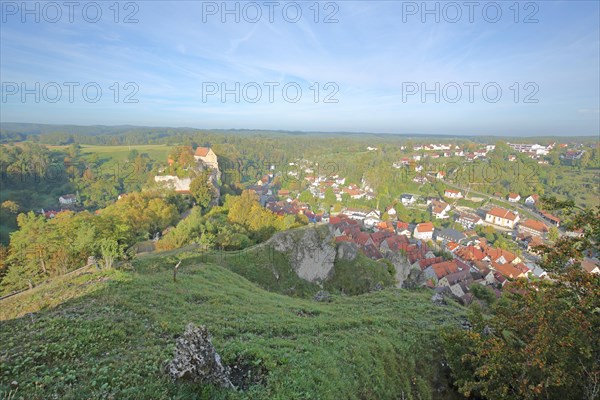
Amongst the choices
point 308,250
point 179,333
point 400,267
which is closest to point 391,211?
point 400,267

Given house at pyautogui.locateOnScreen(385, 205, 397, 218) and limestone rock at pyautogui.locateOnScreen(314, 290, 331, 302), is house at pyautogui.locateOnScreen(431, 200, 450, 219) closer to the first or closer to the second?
house at pyautogui.locateOnScreen(385, 205, 397, 218)

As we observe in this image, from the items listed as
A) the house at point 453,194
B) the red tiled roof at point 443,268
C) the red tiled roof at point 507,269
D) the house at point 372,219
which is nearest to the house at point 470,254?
the red tiled roof at point 507,269

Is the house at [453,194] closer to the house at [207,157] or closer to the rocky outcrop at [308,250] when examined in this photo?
the house at [207,157]

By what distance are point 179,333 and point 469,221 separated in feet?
286

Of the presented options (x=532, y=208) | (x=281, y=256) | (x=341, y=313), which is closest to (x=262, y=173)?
(x=532, y=208)

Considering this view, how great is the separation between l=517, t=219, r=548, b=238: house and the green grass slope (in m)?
76.1

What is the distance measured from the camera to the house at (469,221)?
81181 millimetres

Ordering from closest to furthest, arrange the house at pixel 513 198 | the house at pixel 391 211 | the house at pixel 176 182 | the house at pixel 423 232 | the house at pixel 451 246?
1. the house at pixel 176 182
2. the house at pixel 451 246
3. the house at pixel 423 232
4. the house at pixel 391 211
5. the house at pixel 513 198

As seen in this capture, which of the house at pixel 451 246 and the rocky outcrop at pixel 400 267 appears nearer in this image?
the rocky outcrop at pixel 400 267

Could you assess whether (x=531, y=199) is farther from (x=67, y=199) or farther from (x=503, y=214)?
(x=67, y=199)

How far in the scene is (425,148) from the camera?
17188 centimetres

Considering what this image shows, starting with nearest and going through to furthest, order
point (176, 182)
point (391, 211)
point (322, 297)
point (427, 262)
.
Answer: point (322, 297), point (427, 262), point (176, 182), point (391, 211)

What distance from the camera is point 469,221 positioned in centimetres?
8219

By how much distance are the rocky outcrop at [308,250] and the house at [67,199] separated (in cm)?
6092
